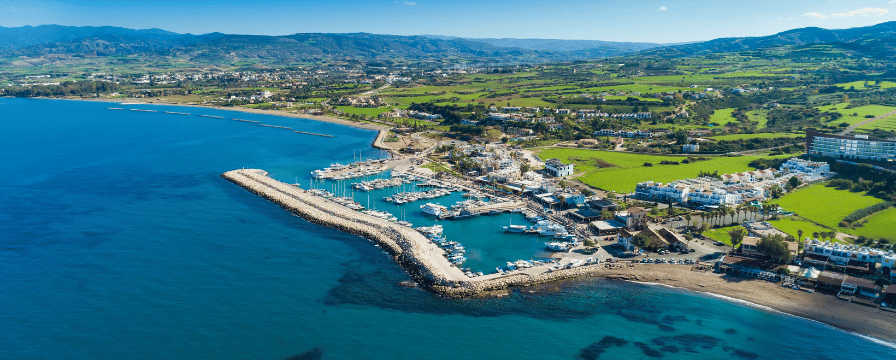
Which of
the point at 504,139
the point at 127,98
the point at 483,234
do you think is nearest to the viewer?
the point at 483,234

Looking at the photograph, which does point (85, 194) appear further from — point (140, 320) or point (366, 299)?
point (366, 299)

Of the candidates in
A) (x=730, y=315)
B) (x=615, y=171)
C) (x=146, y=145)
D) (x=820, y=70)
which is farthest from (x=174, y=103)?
(x=820, y=70)

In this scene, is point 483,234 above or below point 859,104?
below

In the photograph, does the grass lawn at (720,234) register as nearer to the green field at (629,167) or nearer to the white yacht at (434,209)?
the green field at (629,167)

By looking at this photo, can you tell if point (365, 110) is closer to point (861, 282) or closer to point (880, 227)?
point (880, 227)

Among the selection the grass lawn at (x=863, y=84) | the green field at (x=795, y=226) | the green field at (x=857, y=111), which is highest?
the grass lawn at (x=863, y=84)

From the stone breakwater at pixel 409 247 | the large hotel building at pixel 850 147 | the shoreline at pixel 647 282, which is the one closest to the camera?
the shoreline at pixel 647 282

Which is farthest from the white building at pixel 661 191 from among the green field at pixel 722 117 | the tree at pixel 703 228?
the green field at pixel 722 117
